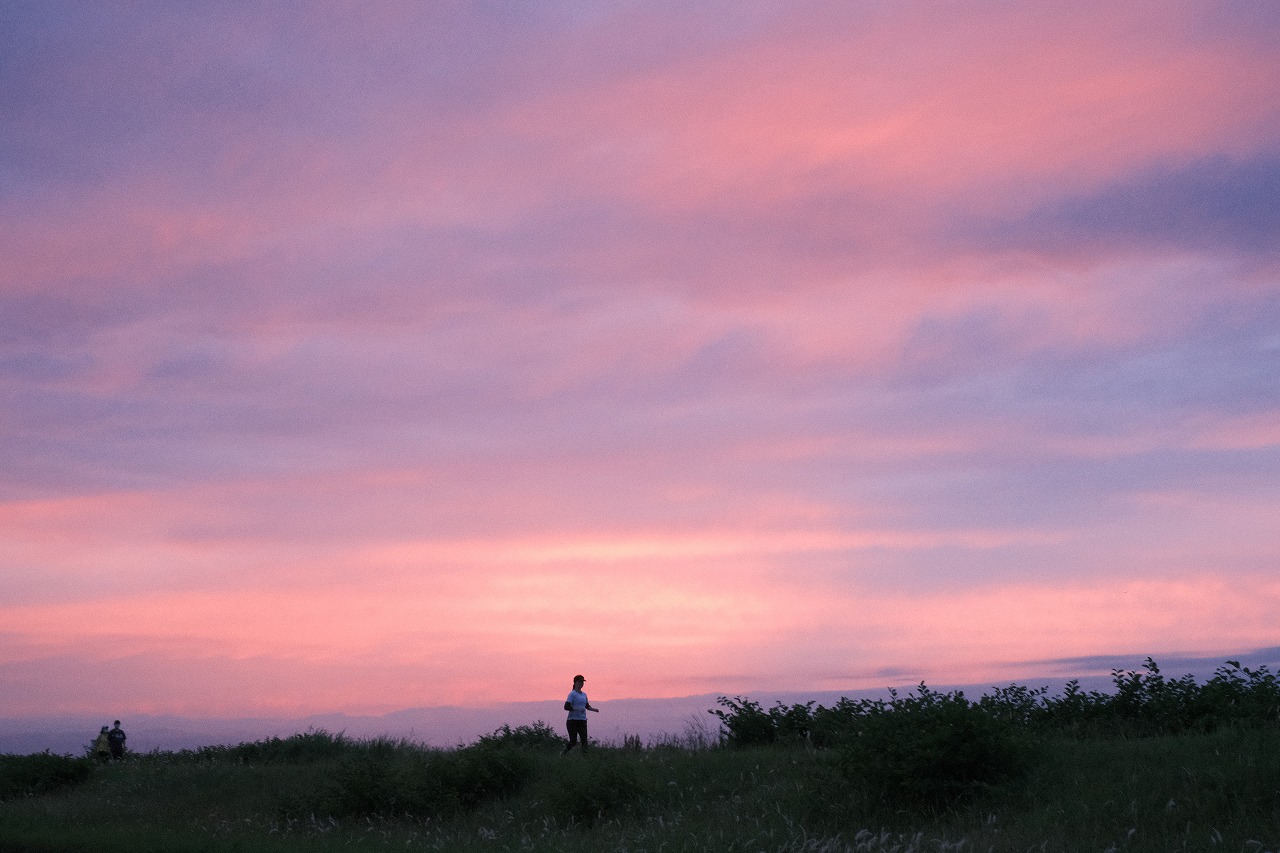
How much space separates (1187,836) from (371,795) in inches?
620

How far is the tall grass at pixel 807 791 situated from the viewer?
48.1ft

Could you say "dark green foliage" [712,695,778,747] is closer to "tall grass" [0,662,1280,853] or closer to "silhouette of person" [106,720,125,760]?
"tall grass" [0,662,1280,853]

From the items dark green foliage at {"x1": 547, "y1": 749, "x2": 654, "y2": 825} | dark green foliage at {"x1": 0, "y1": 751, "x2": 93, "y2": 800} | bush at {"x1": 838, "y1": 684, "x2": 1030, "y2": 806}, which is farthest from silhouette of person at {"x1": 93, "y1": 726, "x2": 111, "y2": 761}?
bush at {"x1": 838, "y1": 684, "x2": 1030, "y2": 806}

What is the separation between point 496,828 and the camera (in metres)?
20.4

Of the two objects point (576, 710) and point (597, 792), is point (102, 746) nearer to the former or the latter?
point (576, 710)

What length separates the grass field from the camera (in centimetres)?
1437

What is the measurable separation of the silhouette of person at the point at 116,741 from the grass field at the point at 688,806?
11.3m

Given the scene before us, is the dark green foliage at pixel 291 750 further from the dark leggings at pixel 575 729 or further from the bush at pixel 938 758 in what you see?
the bush at pixel 938 758

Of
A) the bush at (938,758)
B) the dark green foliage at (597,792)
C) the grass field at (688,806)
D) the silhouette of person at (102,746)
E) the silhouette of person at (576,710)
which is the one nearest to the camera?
the grass field at (688,806)

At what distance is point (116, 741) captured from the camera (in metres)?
39.5

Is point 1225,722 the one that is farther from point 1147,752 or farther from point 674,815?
point 674,815

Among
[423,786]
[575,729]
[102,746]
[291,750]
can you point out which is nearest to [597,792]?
[423,786]

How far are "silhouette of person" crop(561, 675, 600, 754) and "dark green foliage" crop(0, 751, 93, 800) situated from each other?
51.9 ft

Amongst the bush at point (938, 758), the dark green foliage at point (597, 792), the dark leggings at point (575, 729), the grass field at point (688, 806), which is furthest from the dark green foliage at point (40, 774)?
the bush at point (938, 758)
